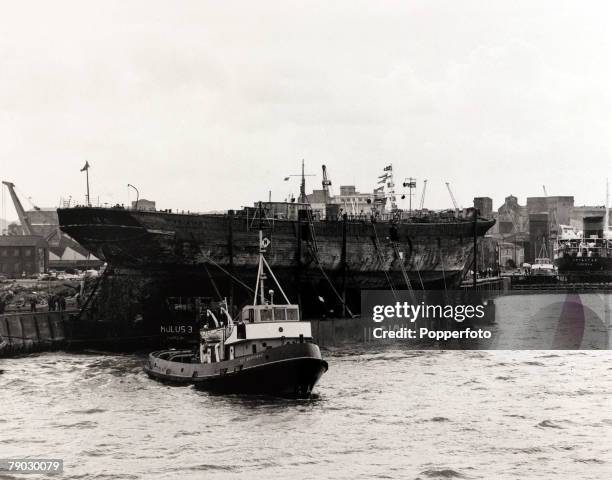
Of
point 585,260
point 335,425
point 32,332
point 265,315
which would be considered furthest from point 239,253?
point 585,260

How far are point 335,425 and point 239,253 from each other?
89.4 ft

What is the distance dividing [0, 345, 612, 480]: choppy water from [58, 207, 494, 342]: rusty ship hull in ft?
36.5

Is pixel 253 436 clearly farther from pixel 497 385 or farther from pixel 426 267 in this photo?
pixel 426 267

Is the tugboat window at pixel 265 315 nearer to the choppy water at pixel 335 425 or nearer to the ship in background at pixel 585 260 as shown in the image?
the choppy water at pixel 335 425

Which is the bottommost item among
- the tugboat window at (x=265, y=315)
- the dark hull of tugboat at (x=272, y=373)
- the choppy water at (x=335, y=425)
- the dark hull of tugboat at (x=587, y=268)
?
the choppy water at (x=335, y=425)

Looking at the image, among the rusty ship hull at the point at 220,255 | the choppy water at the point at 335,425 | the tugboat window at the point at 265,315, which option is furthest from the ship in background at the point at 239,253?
the tugboat window at the point at 265,315

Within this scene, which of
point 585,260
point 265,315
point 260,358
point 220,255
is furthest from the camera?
point 585,260

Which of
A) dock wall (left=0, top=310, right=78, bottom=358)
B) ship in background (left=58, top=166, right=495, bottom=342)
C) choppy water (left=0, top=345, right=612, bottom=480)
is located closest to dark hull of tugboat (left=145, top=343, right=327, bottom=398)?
choppy water (left=0, top=345, right=612, bottom=480)

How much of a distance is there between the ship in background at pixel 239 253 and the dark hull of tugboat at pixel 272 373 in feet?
45.4

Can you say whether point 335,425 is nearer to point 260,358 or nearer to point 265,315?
point 260,358

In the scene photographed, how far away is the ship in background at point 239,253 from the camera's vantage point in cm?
5450

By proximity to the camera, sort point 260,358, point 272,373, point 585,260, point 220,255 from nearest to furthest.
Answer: point 272,373, point 260,358, point 220,255, point 585,260

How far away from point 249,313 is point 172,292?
19.4 m

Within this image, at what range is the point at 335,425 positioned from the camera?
31109 millimetres
